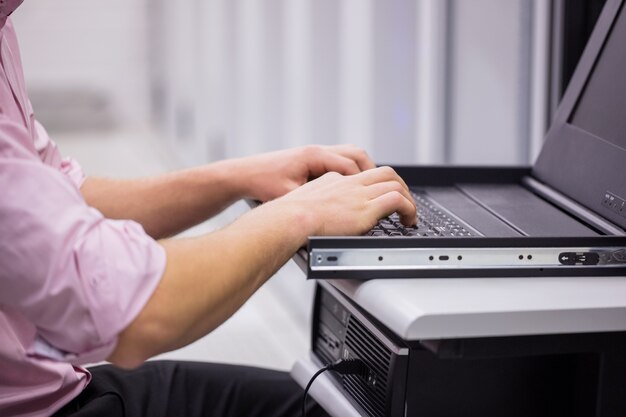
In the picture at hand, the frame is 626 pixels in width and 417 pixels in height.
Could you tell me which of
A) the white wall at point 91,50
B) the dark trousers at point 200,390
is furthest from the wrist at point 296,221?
the white wall at point 91,50

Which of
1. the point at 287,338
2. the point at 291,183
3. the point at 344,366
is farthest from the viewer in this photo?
the point at 287,338

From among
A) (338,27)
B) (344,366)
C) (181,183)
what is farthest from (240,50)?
(344,366)

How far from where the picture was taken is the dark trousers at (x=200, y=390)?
1.22 m

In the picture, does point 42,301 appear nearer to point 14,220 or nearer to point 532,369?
point 14,220

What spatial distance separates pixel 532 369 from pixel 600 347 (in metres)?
0.12

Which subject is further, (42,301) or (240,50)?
(240,50)

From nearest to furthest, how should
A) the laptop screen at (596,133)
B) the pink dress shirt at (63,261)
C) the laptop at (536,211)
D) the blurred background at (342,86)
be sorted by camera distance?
1. the pink dress shirt at (63,261)
2. the laptop at (536,211)
3. the laptop screen at (596,133)
4. the blurred background at (342,86)

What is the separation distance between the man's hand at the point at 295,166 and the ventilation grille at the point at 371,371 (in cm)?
20

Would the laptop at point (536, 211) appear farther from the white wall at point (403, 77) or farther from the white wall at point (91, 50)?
the white wall at point (91, 50)

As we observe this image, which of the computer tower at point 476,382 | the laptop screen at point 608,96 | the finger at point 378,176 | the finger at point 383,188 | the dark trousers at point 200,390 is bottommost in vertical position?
the dark trousers at point 200,390

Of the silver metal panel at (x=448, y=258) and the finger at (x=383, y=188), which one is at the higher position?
the finger at (x=383, y=188)

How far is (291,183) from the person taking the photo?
1247 mm

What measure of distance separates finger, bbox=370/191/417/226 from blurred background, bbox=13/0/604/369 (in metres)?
0.77

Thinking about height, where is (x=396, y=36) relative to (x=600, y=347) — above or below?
above
